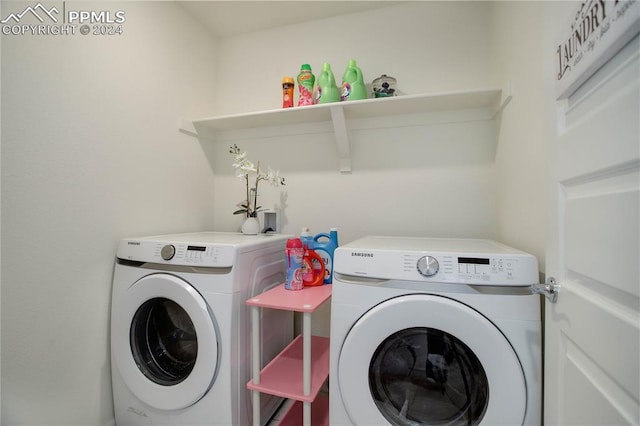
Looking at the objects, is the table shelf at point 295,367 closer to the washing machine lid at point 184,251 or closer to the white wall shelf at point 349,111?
the washing machine lid at point 184,251

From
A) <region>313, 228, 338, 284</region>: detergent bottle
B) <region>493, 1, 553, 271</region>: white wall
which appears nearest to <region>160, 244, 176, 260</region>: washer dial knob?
<region>313, 228, 338, 284</region>: detergent bottle

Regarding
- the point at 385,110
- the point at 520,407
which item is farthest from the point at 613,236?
the point at 385,110

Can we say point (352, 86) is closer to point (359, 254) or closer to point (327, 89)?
point (327, 89)

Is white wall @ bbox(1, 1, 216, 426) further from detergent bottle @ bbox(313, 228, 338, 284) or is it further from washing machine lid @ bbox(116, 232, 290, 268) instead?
detergent bottle @ bbox(313, 228, 338, 284)

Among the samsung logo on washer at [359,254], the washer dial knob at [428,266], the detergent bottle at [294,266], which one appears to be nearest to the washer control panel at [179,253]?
the detergent bottle at [294,266]

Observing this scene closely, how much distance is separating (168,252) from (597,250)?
1432 millimetres

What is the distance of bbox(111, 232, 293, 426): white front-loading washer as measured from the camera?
1.11 metres

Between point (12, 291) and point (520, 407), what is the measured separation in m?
1.84

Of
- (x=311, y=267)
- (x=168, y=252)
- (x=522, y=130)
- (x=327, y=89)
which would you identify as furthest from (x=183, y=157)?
(x=522, y=130)

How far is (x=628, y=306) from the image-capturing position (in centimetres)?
48

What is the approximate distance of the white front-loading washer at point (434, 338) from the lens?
2.74 feet

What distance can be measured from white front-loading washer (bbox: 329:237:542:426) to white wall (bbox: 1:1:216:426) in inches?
46.8

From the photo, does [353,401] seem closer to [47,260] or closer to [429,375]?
[429,375]

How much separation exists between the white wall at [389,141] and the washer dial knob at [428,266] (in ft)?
2.53
